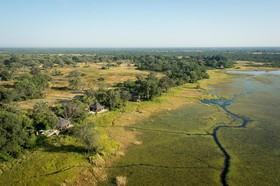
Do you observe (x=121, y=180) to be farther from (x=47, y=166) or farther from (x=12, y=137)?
(x=12, y=137)

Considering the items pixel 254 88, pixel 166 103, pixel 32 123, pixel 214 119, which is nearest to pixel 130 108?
pixel 166 103

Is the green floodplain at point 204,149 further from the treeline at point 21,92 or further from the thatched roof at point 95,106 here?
the treeline at point 21,92

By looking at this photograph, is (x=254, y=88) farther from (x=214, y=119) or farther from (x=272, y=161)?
(x=272, y=161)

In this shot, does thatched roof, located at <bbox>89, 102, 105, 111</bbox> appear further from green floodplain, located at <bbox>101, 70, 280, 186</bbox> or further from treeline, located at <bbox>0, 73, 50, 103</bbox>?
treeline, located at <bbox>0, 73, 50, 103</bbox>

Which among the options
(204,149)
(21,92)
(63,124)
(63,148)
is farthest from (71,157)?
(21,92)

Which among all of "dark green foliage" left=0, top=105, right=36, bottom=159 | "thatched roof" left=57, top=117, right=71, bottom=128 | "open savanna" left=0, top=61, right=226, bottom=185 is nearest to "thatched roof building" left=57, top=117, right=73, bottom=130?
"thatched roof" left=57, top=117, right=71, bottom=128

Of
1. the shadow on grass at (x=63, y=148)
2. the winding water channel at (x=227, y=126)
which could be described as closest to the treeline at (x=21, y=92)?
the shadow on grass at (x=63, y=148)

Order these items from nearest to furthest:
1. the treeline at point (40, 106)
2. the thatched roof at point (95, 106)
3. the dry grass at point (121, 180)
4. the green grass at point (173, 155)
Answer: the dry grass at point (121, 180) < the green grass at point (173, 155) < the treeline at point (40, 106) < the thatched roof at point (95, 106)
